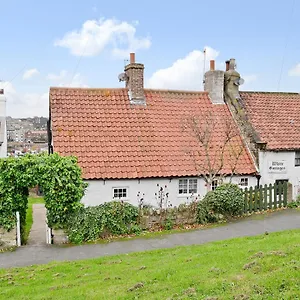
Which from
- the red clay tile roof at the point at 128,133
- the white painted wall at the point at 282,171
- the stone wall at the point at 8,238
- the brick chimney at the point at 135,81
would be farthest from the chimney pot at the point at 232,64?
the stone wall at the point at 8,238

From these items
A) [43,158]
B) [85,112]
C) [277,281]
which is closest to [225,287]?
[277,281]

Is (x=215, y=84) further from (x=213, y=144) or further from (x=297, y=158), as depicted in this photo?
(x=297, y=158)

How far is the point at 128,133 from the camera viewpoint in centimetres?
2294

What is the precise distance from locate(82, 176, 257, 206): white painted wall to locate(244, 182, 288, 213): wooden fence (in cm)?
276

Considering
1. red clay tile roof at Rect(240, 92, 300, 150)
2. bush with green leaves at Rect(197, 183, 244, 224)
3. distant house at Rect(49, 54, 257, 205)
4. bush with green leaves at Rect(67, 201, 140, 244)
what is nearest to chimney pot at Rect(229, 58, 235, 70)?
distant house at Rect(49, 54, 257, 205)

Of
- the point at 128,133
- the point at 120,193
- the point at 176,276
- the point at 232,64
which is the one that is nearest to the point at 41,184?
the point at 120,193

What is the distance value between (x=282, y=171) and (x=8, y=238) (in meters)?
16.4

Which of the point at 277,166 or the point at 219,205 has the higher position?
the point at 277,166

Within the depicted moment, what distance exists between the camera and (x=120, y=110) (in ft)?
79.2

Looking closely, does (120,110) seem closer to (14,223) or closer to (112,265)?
(14,223)

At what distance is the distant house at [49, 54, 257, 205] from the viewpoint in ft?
68.3

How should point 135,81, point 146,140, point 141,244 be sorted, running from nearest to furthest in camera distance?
point 141,244, point 146,140, point 135,81

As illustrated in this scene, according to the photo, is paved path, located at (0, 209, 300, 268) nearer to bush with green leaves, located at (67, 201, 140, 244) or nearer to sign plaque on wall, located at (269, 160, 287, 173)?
bush with green leaves, located at (67, 201, 140, 244)

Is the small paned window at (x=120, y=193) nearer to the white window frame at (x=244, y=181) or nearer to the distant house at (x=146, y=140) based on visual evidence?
the distant house at (x=146, y=140)
